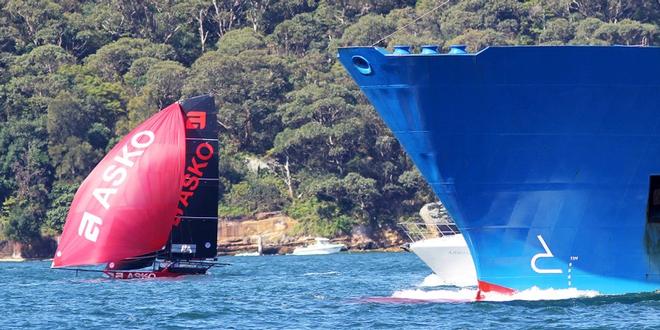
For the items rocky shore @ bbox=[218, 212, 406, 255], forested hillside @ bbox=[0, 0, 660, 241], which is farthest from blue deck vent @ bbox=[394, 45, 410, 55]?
rocky shore @ bbox=[218, 212, 406, 255]

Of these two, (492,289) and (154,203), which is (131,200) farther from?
(492,289)

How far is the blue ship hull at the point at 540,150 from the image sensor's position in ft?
105

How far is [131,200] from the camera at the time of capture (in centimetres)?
5331

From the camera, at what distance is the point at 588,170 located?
32.7 m

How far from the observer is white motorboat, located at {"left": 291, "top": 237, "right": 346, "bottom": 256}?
94.0m

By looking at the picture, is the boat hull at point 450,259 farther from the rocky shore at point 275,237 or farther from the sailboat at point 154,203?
the rocky shore at point 275,237

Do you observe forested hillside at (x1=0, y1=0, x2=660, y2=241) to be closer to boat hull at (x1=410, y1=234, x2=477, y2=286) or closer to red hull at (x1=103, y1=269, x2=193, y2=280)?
red hull at (x1=103, y1=269, x2=193, y2=280)

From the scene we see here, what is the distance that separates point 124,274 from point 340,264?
17.9 m

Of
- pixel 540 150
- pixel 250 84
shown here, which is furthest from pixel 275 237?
pixel 540 150

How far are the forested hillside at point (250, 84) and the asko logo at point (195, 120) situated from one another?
130ft

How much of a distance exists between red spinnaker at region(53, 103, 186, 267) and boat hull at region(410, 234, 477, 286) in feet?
32.7

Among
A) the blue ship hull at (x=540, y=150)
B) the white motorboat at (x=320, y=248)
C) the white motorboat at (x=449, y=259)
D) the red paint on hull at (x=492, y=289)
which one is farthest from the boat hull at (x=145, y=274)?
the white motorboat at (x=320, y=248)

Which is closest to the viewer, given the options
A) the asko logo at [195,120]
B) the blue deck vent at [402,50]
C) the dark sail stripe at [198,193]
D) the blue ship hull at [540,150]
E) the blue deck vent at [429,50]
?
the blue ship hull at [540,150]

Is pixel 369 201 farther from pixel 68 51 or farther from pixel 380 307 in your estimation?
pixel 380 307
